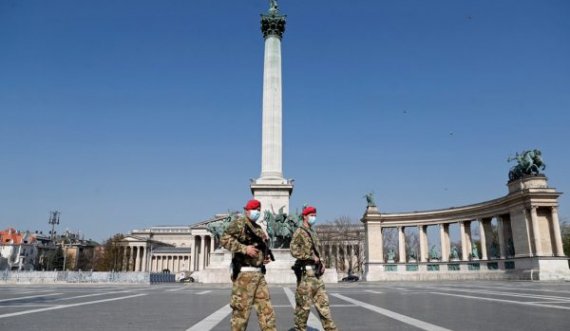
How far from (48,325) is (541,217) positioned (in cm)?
4750

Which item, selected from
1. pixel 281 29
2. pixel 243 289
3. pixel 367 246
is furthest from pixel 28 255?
pixel 243 289

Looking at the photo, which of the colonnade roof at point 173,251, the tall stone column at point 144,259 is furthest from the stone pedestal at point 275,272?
the tall stone column at point 144,259

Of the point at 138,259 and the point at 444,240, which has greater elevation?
the point at 444,240

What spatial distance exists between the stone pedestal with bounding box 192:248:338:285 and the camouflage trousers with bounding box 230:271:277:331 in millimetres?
25360

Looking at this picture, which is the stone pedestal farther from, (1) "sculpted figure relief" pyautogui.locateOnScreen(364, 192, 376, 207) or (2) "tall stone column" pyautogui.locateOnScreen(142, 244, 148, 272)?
(2) "tall stone column" pyautogui.locateOnScreen(142, 244, 148, 272)

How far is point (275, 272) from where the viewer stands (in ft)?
102

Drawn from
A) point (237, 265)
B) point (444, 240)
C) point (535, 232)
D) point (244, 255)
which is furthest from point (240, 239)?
point (444, 240)

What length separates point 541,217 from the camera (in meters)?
42.8

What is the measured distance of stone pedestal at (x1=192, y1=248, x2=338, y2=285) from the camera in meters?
31.0

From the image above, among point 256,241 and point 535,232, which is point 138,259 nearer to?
point 535,232

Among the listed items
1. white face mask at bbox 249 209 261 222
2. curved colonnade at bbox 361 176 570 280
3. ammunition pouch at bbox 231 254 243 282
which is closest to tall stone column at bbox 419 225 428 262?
curved colonnade at bbox 361 176 570 280

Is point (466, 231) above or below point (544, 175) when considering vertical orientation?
below

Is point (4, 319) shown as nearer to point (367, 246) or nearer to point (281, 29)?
point (281, 29)

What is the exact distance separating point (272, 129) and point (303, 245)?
1316 inches
